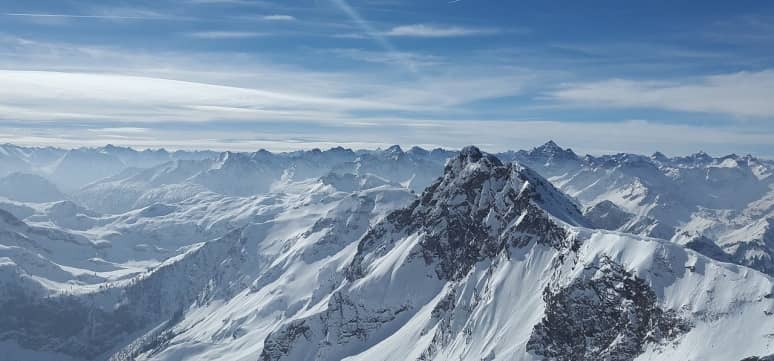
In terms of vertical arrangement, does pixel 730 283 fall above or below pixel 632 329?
above

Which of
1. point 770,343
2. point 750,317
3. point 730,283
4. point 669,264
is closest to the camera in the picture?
point 770,343

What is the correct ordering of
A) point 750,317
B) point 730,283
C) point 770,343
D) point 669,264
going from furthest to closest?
point 669,264
point 730,283
point 750,317
point 770,343

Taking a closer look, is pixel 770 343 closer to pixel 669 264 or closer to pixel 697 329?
pixel 697 329

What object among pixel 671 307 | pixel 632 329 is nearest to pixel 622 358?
pixel 632 329

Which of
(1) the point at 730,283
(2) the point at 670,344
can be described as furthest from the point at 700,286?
(2) the point at 670,344

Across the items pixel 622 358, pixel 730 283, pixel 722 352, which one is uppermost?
pixel 730 283

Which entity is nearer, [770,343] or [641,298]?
[770,343]

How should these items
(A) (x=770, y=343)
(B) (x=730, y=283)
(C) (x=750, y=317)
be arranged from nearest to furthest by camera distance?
(A) (x=770, y=343) < (C) (x=750, y=317) < (B) (x=730, y=283)

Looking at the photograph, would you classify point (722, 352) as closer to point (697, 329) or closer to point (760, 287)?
point (697, 329)

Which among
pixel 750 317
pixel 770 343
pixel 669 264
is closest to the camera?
pixel 770 343
